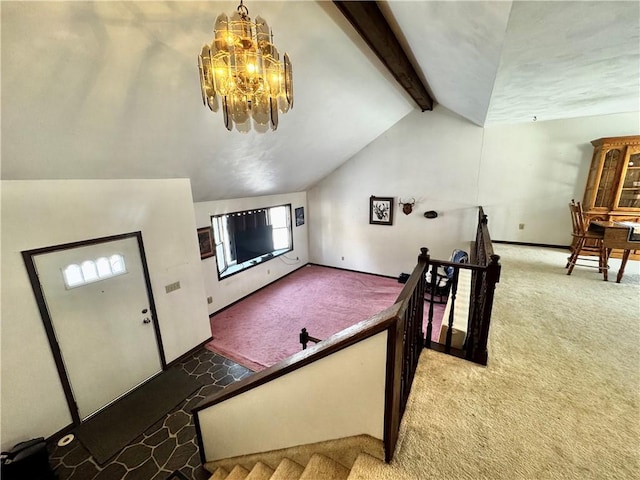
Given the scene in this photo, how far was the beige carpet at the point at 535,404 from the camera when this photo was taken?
1260 millimetres

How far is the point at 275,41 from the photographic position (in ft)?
7.70

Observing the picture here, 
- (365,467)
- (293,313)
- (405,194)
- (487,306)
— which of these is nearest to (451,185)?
(405,194)

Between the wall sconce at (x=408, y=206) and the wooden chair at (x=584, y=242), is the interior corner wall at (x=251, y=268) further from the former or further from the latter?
the wooden chair at (x=584, y=242)

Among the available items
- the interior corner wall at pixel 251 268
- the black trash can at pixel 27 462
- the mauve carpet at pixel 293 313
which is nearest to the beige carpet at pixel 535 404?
the mauve carpet at pixel 293 313

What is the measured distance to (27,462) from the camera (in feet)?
7.33

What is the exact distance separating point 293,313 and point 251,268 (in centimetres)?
149

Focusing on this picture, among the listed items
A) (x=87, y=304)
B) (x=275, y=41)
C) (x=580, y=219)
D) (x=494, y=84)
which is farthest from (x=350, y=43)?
(x=87, y=304)

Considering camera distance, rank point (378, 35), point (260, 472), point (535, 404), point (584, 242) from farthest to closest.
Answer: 1. point (584, 242)
2. point (378, 35)
3. point (260, 472)
4. point (535, 404)

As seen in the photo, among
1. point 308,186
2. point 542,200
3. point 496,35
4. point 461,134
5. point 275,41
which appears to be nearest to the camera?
point 496,35

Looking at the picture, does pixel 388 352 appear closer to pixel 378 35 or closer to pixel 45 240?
pixel 378 35

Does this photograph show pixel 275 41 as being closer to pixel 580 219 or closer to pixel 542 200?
pixel 580 219

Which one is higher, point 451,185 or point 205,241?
point 451,185

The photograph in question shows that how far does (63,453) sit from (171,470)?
47.3 inches

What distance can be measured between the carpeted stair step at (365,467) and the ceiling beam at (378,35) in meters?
2.94
